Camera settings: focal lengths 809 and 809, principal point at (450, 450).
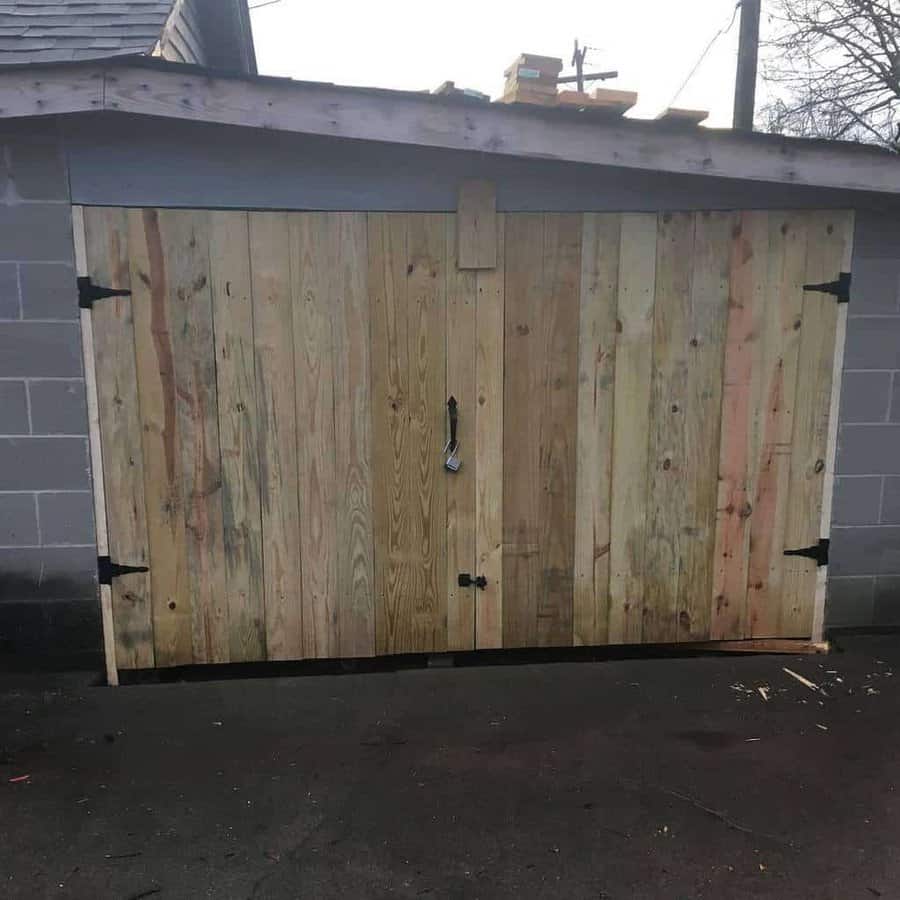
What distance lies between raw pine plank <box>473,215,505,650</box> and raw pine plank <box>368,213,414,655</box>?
313 mm

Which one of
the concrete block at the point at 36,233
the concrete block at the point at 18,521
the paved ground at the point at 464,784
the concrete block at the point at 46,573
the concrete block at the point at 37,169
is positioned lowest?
the paved ground at the point at 464,784

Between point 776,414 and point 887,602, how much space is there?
1102 millimetres

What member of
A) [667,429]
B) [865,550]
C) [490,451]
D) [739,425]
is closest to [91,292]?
[490,451]

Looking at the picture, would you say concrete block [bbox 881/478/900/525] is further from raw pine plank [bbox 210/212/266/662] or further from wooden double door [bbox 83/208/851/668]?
raw pine plank [bbox 210/212/266/662]

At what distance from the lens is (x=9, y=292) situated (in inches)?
130

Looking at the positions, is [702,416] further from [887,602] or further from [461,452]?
[887,602]

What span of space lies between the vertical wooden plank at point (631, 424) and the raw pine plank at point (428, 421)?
77 cm

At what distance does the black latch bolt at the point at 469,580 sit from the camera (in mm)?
3672

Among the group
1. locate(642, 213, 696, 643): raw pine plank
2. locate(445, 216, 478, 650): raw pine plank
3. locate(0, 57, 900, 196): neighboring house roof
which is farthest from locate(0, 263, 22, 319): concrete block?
locate(642, 213, 696, 643): raw pine plank

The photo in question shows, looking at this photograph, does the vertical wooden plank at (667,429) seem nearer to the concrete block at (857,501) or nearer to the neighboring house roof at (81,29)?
the concrete block at (857,501)

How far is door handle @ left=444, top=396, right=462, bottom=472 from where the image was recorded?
3.52m

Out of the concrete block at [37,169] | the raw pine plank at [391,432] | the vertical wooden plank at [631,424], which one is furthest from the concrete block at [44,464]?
the vertical wooden plank at [631,424]

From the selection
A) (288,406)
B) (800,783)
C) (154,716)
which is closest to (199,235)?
(288,406)

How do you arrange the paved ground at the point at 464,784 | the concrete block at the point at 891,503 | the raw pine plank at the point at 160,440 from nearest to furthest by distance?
the paved ground at the point at 464,784
the raw pine plank at the point at 160,440
the concrete block at the point at 891,503
